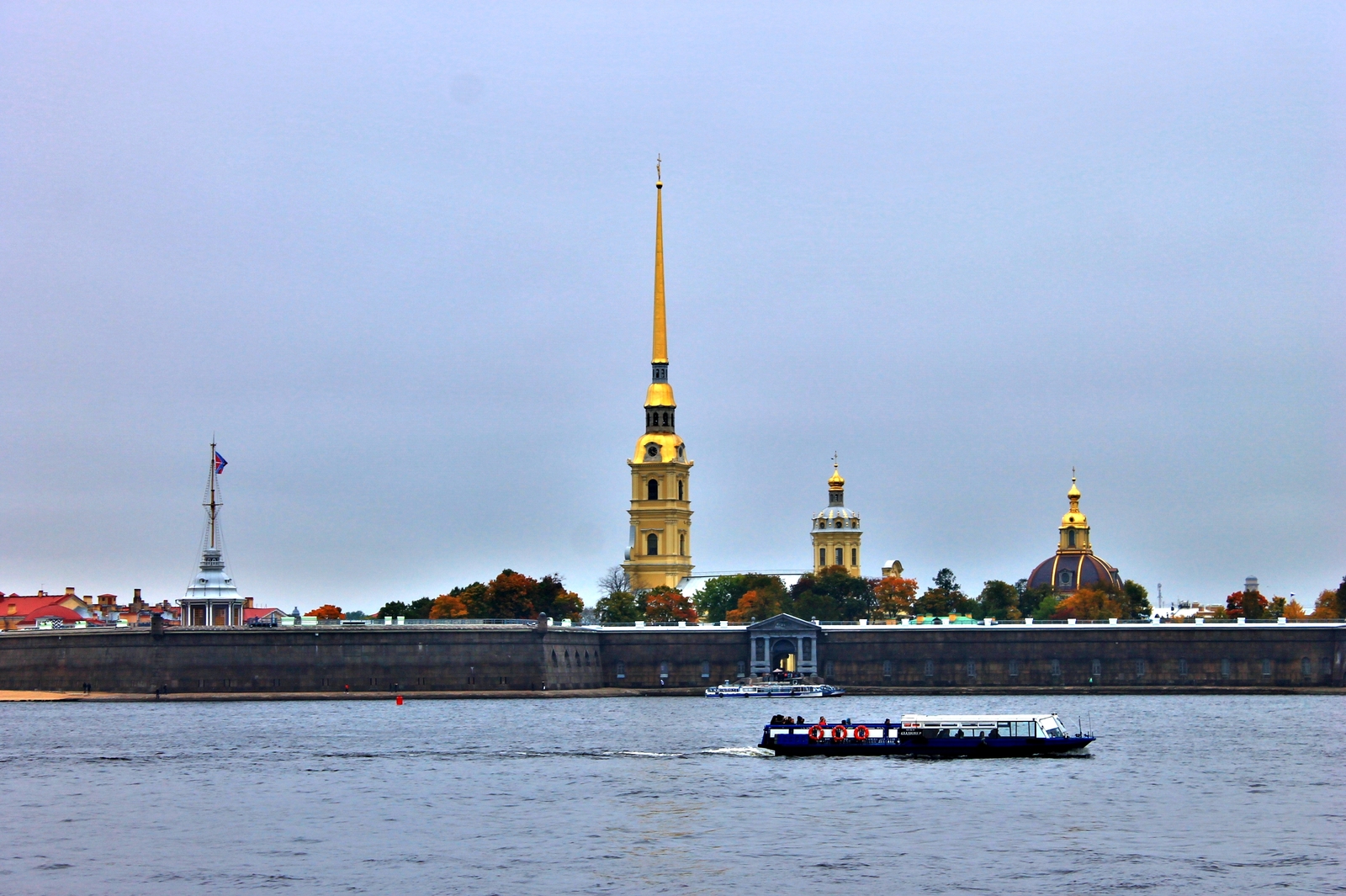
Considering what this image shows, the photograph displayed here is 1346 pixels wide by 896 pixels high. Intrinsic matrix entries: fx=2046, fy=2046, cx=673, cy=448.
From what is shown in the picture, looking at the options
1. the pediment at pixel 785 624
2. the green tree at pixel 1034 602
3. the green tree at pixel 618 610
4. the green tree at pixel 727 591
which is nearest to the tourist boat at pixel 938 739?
the pediment at pixel 785 624

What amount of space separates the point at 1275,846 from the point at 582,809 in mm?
16312

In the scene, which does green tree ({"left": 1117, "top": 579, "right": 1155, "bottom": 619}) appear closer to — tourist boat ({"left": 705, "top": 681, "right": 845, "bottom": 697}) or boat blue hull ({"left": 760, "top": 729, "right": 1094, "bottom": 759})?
tourist boat ({"left": 705, "top": 681, "right": 845, "bottom": 697})

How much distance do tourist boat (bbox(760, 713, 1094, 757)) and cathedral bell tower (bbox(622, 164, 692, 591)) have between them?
94592mm

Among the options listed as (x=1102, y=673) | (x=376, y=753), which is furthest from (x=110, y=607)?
(x=376, y=753)

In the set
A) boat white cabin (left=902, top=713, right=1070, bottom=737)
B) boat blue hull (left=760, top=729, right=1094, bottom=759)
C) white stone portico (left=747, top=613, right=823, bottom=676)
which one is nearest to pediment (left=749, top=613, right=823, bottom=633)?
white stone portico (left=747, top=613, right=823, bottom=676)

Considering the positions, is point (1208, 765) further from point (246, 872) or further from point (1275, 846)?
point (246, 872)

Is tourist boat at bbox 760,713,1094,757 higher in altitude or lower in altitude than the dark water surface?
higher

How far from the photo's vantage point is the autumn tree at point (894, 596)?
524 feet

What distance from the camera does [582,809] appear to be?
49500 millimetres

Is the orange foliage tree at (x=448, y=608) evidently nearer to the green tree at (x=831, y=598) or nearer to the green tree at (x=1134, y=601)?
the green tree at (x=831, y=598)

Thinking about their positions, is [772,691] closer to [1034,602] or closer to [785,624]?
[785,624]

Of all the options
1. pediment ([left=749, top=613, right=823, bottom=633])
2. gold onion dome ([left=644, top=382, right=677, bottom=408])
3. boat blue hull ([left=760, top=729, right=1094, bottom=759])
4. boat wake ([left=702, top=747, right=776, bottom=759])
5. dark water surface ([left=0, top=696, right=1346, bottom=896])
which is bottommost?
dark water surface ([left=0, top=696, right=1346, bottom=896])

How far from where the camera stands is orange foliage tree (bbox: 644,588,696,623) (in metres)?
142

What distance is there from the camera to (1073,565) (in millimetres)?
184000
